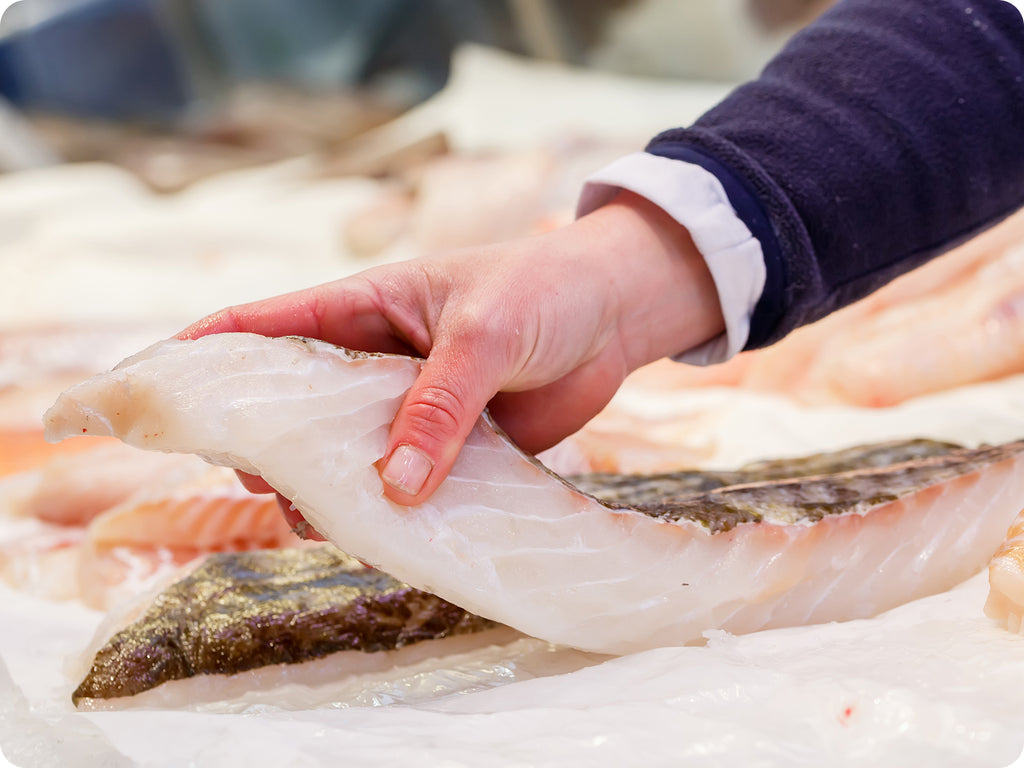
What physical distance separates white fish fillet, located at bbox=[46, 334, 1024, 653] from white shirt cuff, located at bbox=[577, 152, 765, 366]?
359 millimetres

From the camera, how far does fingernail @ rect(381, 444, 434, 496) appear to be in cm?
89

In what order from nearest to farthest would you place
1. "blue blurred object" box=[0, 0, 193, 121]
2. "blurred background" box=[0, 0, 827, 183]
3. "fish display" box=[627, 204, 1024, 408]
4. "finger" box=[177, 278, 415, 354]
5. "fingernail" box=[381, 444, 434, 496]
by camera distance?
"fingernail" box=[381, 444, 434, 496] < "finger" box=[177, 278, 415, 354] < "fish display" box=[627, 204, 1024, 408] < "blurred background" box=[0, 0, 827, 183] < "blue blurred object" box=[0, 0, 193, 121]

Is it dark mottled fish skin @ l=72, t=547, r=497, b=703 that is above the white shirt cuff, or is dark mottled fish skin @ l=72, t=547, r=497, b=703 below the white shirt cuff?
below

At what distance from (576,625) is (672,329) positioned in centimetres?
51

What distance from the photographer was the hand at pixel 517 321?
0.93 meters

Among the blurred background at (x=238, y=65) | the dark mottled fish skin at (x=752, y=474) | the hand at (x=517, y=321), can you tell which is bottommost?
the dark mottled fish skin at (x=752, y=474)

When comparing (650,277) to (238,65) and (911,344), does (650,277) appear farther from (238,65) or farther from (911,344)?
(238,65)

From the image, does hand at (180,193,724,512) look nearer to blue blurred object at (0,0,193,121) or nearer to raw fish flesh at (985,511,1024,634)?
raw fish flesh at (985,511,1024,634)

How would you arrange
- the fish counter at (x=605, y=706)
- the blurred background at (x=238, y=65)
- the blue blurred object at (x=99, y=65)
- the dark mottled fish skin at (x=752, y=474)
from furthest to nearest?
1. the blue blurred object at (x=99, y=65)
2. the blurred background at (x=238, y=65)
3. the dark mottled fish skin at (x=752, y=474)
4. the fish counter at (x=605, y=706)

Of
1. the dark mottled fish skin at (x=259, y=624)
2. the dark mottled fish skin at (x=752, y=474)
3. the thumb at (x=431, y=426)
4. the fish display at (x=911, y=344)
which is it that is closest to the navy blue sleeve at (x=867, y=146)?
the dark mottled fish skin at (x=752, y=474)

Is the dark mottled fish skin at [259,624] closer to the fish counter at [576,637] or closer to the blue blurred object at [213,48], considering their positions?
the fish counter at [576,637]

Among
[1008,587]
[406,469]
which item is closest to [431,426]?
[406,469]

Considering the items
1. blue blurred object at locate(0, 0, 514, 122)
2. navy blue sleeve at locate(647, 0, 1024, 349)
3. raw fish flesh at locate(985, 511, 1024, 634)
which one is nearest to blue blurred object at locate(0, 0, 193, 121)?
blue blurred object at locate(0, 0, 514, 122)

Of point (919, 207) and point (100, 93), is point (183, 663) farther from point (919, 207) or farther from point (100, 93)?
point (100, 93)
